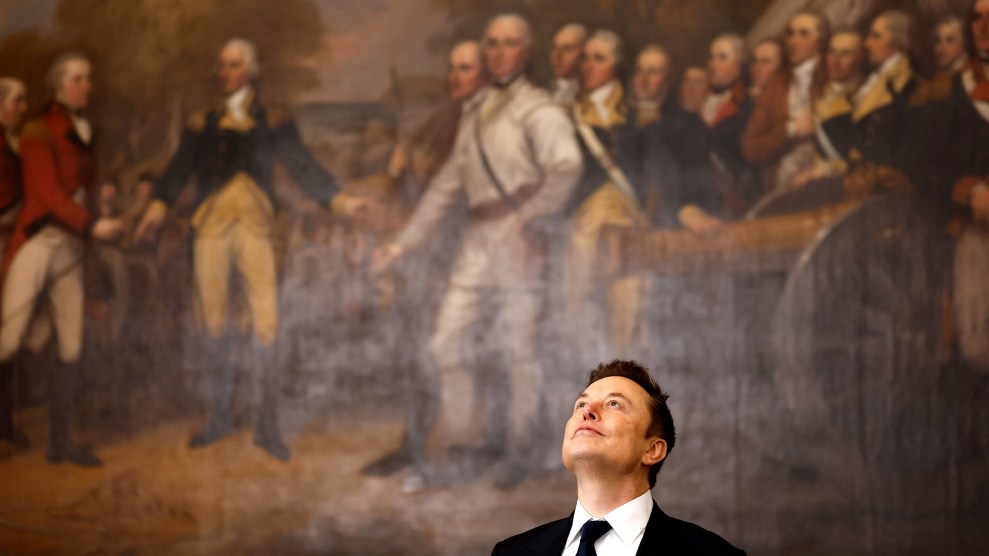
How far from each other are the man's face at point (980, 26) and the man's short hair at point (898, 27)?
0.46 metres

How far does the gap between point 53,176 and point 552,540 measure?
6.05 m

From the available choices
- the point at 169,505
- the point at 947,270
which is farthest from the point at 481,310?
the point at 947,270

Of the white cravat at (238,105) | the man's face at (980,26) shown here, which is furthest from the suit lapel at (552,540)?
the man's face at (980,26)

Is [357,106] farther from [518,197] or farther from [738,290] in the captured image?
[738,290]

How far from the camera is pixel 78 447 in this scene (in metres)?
7.76

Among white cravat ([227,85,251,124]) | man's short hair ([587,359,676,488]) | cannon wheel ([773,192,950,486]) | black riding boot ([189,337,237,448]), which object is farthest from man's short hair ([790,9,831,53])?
man's short hair ([587,359,676,488])

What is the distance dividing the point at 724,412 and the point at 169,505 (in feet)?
13.0

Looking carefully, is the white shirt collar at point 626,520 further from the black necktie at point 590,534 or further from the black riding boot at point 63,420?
the black riding boot at point 63,420

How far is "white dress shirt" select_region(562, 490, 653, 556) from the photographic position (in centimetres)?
336

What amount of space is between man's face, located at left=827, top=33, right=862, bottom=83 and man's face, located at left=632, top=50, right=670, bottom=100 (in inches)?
46.6

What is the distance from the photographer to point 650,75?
26.1 feet

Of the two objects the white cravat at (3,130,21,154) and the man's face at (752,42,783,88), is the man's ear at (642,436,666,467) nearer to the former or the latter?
the man's face at (752,42,783,88)

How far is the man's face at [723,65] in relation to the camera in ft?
25.9

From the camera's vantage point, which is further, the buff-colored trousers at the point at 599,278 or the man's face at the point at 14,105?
the man's face at the point at 14,105
